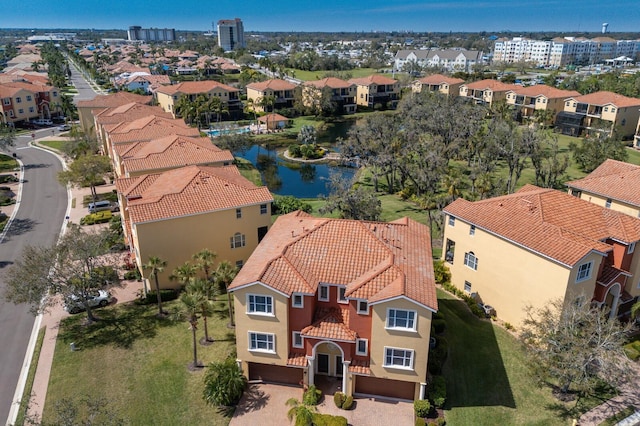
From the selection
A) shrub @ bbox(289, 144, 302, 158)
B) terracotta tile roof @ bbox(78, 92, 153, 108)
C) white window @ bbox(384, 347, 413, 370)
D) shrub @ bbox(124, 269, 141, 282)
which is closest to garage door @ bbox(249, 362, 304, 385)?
white window @ bbox(384, 347, 413, 370)

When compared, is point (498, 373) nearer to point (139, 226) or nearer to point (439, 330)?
point (439, 330)

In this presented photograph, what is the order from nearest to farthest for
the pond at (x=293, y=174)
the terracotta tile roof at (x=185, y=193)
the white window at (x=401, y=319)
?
1. the white window at (x=401, y=319)
2. the terracotta tile roof at (x=185, y=193)
3. the pond at (x=293, y=174)

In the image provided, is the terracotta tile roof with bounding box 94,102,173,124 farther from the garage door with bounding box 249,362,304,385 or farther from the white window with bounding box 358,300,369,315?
→ the white window with bounding box 358,300,369,315

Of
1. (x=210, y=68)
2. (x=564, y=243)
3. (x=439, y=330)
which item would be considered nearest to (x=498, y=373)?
(x=439, y=330)

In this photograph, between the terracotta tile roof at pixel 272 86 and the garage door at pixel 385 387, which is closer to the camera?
the garage door at pixel 385 387

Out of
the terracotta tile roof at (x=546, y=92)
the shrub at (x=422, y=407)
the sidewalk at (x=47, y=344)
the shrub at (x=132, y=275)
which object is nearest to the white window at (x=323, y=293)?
the shrub at (x=422, y=407)

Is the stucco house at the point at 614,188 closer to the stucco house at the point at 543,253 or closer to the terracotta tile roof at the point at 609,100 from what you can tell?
the stucco house at the point at 543,253

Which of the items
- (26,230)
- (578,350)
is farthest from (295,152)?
(578,350)
